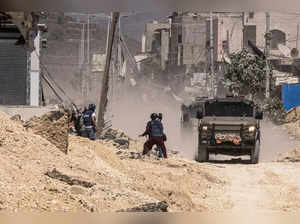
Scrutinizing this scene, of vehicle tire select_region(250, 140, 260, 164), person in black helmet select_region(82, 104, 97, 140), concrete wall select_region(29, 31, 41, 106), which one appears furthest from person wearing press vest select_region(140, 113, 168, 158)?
concrete wall select_region(29, 31, 41, 106)

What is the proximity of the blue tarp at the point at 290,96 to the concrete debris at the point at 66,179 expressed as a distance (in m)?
31.9

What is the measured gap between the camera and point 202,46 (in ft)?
220

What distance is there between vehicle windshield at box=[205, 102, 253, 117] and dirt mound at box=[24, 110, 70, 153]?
205 inches

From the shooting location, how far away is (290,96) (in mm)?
42938

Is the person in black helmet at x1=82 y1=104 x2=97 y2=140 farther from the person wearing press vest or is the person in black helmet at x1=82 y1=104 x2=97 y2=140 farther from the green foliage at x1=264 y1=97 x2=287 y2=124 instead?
the green foliage at x1=264 y1=97 x2=287 y2=124

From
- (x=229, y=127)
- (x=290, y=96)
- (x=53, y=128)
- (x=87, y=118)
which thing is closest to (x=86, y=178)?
(x=53, y=128)

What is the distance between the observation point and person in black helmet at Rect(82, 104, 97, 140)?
1836 cm

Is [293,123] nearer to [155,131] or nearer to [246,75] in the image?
[246,75]

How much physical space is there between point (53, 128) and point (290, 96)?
29.1m

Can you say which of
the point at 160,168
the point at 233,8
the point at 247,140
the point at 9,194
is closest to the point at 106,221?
the point at 233,8

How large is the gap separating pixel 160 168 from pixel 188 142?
28.6 ft

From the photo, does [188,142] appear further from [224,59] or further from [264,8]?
[224,59]

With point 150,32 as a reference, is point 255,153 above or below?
below

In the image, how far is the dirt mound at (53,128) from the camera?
15312 mm
